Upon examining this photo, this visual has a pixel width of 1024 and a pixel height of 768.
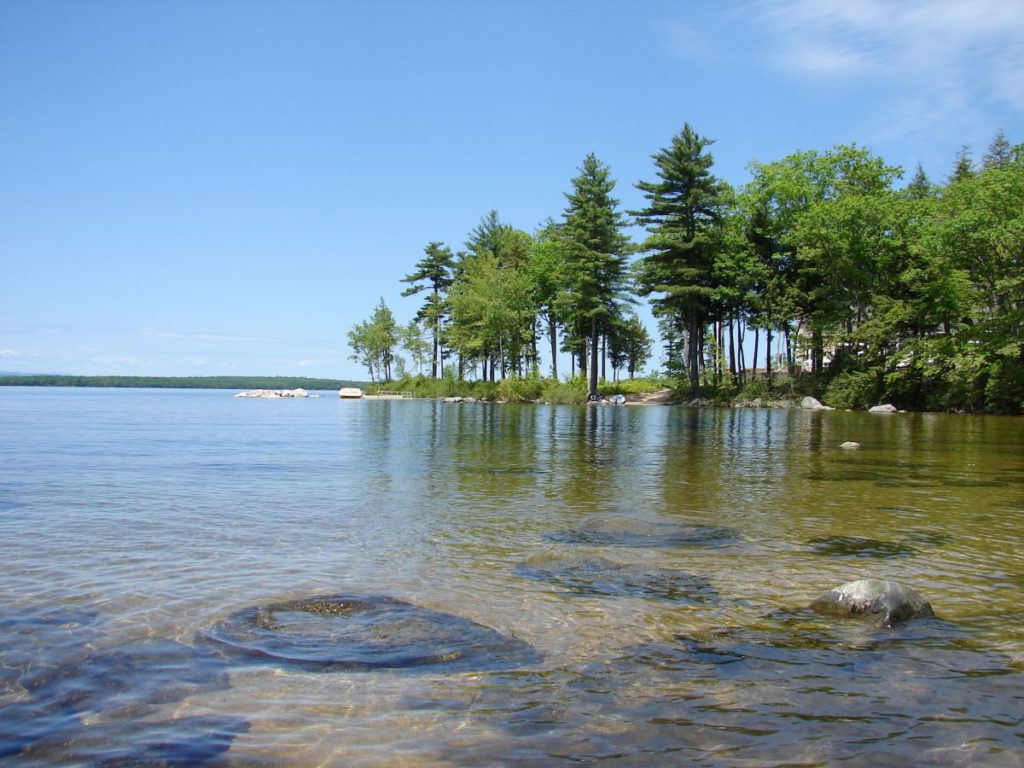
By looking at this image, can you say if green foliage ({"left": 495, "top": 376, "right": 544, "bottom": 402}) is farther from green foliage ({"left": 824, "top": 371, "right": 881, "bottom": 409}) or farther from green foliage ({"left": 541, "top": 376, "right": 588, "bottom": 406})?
green foliage ({"left": 824, "top": 371, "right": 881, "bottom": 409})

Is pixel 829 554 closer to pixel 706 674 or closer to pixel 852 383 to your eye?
pixel 706 674

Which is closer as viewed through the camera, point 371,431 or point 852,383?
point 371,431

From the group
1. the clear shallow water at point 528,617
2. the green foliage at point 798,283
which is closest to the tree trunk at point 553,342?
the green foliage at point 798,283

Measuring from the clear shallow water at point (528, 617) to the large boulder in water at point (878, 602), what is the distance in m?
0.21

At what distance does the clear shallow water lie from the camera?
3781mm

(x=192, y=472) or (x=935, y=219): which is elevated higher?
(x=935, y=219)

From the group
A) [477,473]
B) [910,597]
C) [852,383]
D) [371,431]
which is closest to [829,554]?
[910,597]

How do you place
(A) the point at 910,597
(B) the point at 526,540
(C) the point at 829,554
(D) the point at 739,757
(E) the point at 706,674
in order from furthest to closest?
1. (B) the point at 526,540
2. (C) the point at 829,554
3. (A) the point at 910,597
4. (E) the point at 706,674
5. (D) the point at 739,757

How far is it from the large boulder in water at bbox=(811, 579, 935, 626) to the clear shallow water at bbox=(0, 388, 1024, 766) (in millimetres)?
211

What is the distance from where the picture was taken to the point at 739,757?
358 centimetres

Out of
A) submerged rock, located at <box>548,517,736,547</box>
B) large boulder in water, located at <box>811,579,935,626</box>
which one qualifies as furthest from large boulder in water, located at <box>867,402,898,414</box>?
large boulder in water, located at <box>811,579,935,626</box>

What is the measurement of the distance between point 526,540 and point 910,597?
4.41 m

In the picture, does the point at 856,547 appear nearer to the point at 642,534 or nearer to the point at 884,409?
the point at 642,534

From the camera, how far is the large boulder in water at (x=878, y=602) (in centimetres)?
576
